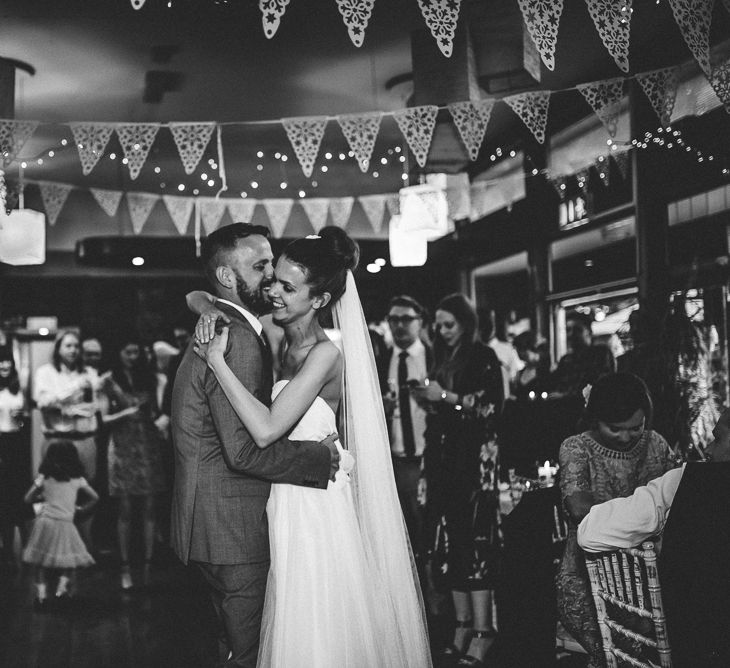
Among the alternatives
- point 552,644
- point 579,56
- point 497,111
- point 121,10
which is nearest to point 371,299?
point 497,111

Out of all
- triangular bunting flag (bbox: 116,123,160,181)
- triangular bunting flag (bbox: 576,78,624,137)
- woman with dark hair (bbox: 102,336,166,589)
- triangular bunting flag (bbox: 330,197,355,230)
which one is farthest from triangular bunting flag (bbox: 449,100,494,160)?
triangular bunting flag (bbox: 330,197,355,230)

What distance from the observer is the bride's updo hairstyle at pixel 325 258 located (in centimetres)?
260

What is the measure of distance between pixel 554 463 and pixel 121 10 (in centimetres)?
373

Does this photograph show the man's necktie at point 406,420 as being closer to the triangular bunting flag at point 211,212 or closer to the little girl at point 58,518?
the little girl at point 58,518

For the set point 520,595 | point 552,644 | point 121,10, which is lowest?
point 552,644

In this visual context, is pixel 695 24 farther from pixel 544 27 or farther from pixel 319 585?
pixel 319 585

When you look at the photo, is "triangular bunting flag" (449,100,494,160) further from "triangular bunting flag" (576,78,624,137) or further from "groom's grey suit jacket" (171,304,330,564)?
Answer: "groom's grey suit jacket" (171,304,330,564)

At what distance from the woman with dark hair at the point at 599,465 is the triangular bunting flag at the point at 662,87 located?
2331mm

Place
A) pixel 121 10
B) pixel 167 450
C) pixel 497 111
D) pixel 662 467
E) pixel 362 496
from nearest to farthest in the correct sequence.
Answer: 1. pixel 362 496
2. pixel 662 467
3. pixel 121 10
4. pixel 167 450
5. pixel 497 111

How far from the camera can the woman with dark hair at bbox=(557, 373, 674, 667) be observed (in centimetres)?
278

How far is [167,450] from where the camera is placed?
6.12 m

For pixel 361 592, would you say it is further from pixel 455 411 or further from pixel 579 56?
pixel 579 56

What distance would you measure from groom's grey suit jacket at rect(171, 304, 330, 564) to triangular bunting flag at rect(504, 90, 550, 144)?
3.01 meters

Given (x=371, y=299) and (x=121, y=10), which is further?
(x=371, y=299)
